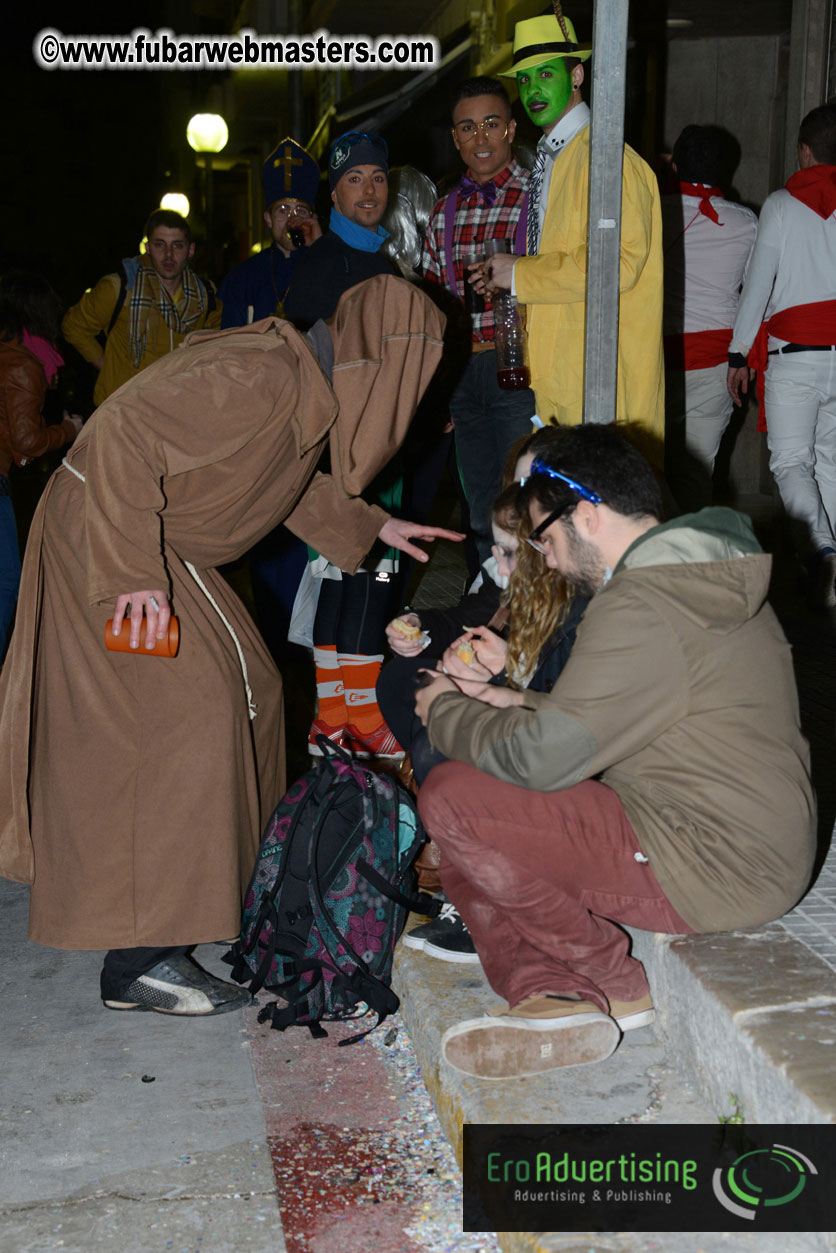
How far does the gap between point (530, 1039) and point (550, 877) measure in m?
0.32

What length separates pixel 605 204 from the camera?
3.16m

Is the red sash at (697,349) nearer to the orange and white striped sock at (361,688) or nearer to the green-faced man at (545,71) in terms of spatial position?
the green-faced man at (545,71)

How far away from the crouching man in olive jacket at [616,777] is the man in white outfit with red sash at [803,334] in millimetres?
3327

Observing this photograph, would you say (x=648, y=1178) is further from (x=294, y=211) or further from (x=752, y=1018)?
(x=294, y=211)

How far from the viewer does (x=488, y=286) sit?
4297 mm

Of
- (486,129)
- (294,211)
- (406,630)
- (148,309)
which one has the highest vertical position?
(486,129)

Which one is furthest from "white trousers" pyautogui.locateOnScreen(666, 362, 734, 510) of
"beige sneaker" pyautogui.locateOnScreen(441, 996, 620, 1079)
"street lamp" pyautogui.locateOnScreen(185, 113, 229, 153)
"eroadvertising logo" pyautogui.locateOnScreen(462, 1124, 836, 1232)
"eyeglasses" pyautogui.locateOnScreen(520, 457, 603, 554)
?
"street lamp" pyautogui.locateOnScreen(185, 113, 229, 153)

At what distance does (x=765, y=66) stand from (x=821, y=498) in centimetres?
434

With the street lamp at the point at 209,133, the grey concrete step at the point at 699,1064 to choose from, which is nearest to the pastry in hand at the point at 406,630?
the grey concrete step at the point at 699,1064

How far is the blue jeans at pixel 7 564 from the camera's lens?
4.96 metres

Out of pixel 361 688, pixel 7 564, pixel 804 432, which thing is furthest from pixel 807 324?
pixel 7 564

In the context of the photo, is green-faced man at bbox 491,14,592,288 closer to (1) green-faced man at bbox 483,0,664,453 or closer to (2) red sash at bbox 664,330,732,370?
(1) green-faced man at bbox 483,0,664,453

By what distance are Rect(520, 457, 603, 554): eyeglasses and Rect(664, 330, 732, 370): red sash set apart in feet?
12.5

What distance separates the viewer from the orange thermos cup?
2.90 meters
